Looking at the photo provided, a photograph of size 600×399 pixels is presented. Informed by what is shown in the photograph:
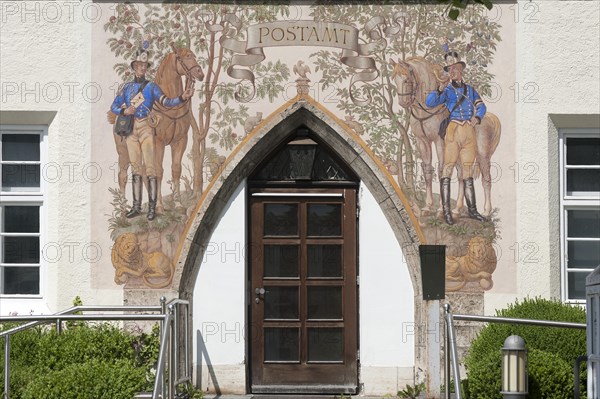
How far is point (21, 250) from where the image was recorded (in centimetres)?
1228

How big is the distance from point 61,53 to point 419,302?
453 centimetres

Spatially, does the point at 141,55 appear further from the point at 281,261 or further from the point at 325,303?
the point at 325,303

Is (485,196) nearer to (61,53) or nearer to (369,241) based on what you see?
(369,241)

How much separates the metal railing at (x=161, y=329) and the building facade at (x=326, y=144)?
21 centimetres

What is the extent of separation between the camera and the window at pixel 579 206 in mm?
12133

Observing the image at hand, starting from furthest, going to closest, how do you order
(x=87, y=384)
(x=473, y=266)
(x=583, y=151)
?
(x=583, y=151), (x=473, y=266), (x=87, y=384)

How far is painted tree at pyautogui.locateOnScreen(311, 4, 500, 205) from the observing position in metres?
12.0

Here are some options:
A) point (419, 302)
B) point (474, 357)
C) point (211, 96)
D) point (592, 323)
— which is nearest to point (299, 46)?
point (211, 96)

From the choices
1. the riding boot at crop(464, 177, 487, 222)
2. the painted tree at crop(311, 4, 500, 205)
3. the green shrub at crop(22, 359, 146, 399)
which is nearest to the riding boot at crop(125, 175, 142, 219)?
the painted tree at crop(311, 4, 500, 205)

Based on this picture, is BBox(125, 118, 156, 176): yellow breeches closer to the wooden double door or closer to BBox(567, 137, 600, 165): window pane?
the wooden double door

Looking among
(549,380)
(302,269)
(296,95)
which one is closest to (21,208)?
(302,269)

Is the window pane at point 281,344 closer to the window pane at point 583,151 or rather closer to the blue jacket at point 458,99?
the blue jacket at point 458,99

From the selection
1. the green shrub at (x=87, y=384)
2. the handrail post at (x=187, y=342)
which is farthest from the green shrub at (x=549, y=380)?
the handrail post at (x=187, y=342)

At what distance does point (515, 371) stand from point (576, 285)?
3160 millimetres
